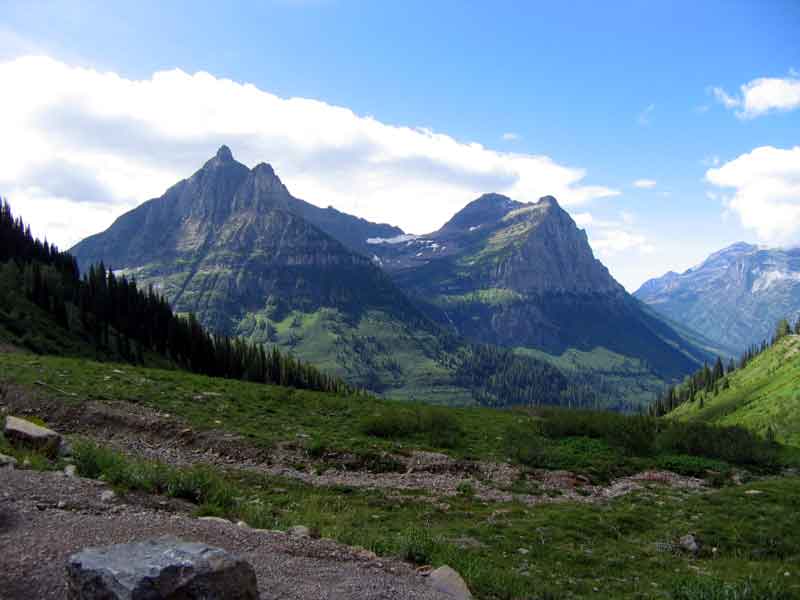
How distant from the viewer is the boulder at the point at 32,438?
16641 millimetres

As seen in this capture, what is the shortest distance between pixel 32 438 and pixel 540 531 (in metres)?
17.0

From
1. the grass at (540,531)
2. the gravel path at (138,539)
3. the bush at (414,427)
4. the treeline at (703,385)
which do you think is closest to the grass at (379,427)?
the bush at (414,427)

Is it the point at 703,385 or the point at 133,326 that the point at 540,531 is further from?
the point at 703,385

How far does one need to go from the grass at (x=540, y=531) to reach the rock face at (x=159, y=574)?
5.11 meters

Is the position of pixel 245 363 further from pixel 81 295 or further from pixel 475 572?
pixel 475 572

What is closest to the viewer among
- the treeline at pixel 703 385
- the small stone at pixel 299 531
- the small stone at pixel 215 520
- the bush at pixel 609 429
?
the small stone at pixel 215 520

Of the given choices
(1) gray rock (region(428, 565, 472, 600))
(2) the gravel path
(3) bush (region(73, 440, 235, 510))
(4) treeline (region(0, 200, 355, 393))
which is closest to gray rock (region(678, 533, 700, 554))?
(1) gray rock (region(428, 565, 472, 600))

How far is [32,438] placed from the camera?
16.9m

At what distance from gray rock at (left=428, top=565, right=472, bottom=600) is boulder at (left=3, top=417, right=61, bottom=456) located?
12950mm

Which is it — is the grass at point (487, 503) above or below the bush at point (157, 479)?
below

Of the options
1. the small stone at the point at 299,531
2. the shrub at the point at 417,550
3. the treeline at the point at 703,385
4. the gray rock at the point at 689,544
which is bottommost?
the treeline at the point at 703,385

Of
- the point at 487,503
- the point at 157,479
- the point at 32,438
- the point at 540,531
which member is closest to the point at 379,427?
the point at 487,503

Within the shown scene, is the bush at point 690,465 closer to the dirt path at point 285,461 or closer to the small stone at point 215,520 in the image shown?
the dirt path at point 285,461

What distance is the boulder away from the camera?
16.6m
